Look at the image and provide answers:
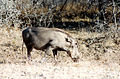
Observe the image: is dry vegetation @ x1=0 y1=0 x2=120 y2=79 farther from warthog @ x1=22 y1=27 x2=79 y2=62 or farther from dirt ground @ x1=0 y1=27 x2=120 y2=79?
warthog @ x1=22 y1=27 x2=79 y2=62

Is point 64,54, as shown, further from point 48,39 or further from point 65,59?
point 48,39

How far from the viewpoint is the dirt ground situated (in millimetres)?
7074

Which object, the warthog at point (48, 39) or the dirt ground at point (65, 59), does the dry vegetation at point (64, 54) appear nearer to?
the dirt ground at point (65, 59)

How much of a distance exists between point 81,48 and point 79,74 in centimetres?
673

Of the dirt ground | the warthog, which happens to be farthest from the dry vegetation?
the warthog

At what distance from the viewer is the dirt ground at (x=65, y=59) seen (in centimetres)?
707

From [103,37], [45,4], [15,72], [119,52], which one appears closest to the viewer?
[15,72]

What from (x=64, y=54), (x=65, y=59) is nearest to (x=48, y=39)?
(x=65, y=59)

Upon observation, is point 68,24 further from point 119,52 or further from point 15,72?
point 15,72

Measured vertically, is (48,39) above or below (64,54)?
above

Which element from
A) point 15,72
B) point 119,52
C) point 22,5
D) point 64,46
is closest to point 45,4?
point 22,5

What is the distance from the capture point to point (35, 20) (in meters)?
18.6

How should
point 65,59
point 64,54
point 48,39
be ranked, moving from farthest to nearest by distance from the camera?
1. point 64,54
2. point 65,59
3. point 48,39

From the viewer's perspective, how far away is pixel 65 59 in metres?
11.6
